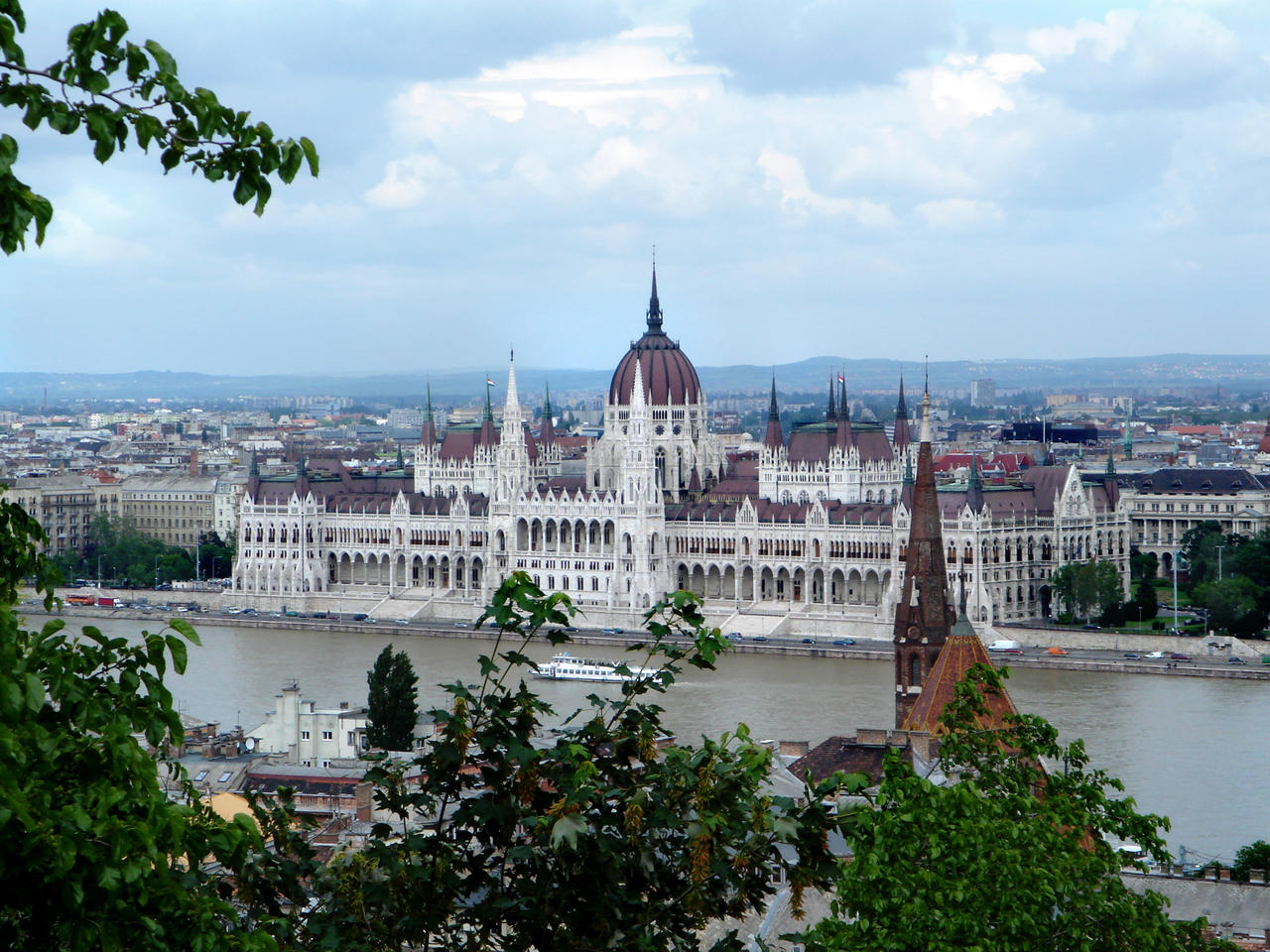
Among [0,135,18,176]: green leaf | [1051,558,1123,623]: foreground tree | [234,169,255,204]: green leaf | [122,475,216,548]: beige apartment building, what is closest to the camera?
[0,135,18,176]: green leaf

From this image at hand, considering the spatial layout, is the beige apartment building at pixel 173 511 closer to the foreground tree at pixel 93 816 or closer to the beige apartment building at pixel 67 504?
the beige apartment building at pixel 67 504

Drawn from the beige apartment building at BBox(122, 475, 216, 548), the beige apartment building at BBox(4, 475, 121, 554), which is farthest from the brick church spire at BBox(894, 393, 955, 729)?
the beige apartment building at BBox(122, 475, 216, 548)

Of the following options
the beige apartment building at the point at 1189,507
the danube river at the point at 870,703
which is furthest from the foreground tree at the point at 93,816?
the beige apartment building at the point at 1189,507

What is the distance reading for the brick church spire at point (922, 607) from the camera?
1335 inches

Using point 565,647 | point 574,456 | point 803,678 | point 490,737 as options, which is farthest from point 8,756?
point 574,456

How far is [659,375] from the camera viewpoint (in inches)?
3022

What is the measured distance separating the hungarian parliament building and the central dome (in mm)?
72

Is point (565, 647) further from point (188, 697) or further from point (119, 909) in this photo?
point (119, 909)

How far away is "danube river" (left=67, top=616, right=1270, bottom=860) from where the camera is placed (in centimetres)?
3594

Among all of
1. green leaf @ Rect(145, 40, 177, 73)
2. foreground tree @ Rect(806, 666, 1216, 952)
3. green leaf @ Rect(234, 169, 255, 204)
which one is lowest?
foreground tree @ Rect(806, 666, 1216, 952)

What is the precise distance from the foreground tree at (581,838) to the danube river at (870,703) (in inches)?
856

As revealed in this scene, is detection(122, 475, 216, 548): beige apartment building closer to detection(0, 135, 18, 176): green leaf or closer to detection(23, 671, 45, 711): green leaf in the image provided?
detection(23, 671, 45, 711): green leaf

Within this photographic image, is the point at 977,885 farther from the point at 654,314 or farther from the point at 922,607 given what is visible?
the point at 654,314

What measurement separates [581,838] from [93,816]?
8.82 feet
